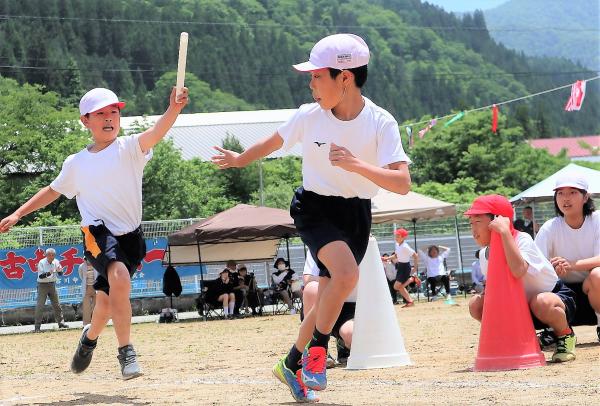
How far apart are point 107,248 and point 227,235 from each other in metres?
16.0

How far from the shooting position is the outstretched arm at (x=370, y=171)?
5754 mm

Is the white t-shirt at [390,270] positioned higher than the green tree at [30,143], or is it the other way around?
the green tree at [30,143]

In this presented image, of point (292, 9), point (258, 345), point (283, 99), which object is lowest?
point (258, 345)

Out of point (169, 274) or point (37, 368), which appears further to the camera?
point (169, 274)

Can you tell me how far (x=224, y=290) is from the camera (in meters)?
24.0

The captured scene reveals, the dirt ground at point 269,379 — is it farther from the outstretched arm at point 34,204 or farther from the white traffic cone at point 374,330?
the outstretched arm at point 34,204

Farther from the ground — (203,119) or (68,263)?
(203,119)

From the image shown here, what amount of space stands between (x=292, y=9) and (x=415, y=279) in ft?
579

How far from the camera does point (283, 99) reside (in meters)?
145

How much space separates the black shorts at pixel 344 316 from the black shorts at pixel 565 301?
5.96 ft

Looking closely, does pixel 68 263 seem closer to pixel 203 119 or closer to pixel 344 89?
pixel 344 89

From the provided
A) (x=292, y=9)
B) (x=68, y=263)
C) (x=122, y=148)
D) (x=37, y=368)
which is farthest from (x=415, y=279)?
(x=292, y=9)

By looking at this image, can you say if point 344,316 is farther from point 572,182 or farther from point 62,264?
point 62,264

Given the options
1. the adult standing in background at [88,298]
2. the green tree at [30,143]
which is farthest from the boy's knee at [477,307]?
the green tree at [30,143]
